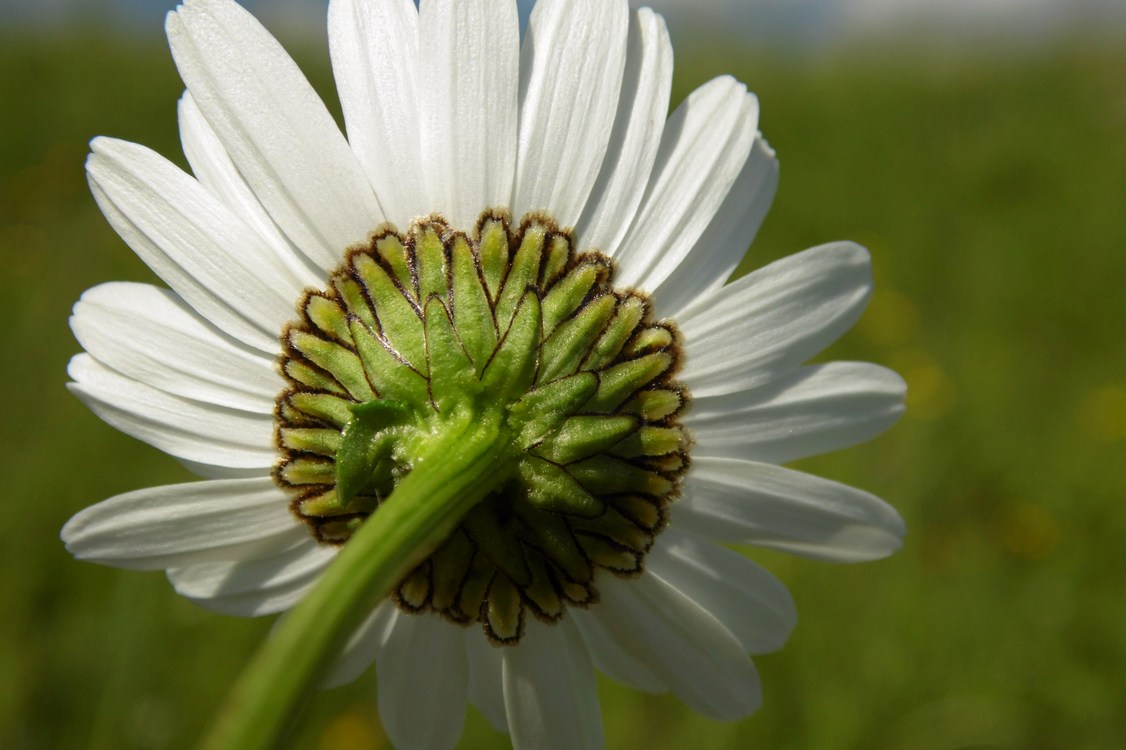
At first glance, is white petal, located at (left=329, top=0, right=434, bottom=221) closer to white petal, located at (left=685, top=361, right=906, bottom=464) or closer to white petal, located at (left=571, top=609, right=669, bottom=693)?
white petal, located at (left=685, top=361, right=906, bottom=464)

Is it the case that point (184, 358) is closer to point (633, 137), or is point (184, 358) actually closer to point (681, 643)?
point (633, 137)

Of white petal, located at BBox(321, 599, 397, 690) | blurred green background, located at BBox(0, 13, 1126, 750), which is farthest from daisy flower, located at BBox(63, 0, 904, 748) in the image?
blurred green background, located at BBox(0, 13, 1126, 750)

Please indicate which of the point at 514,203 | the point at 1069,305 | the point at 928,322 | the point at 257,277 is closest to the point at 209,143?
the point at 257,277

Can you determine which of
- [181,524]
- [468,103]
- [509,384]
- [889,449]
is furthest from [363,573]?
[889,449]

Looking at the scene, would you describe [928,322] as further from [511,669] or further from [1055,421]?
[511,669]

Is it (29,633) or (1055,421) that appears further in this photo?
(1055,421)

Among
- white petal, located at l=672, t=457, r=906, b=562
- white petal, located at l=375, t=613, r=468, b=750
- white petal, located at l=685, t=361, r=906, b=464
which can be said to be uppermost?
white petal, located at l=685, t=361, r=906, b=464
